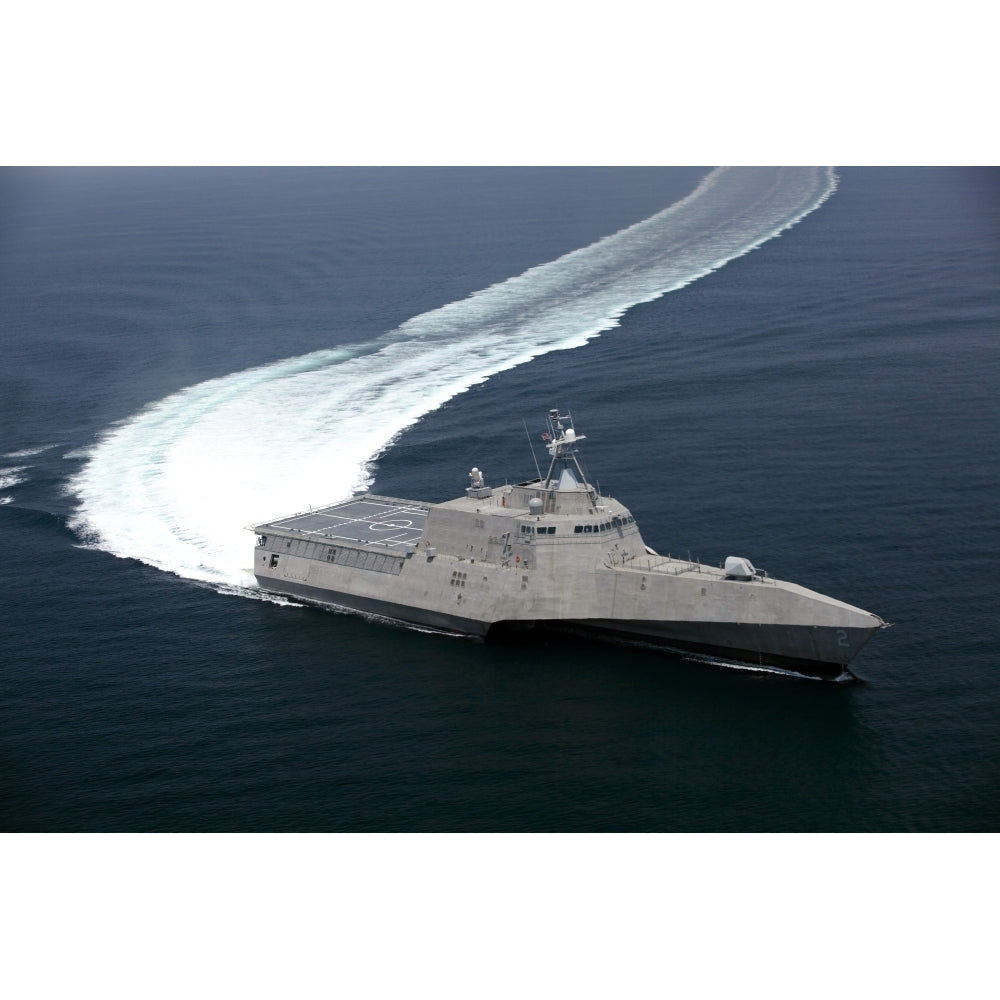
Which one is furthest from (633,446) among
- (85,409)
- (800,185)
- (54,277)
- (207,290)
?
(800,185)

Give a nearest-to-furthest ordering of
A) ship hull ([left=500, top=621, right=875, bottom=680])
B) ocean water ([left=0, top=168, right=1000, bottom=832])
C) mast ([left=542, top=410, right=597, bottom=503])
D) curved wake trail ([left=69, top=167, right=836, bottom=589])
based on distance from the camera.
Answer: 1. ocean water ([left=0, top=168, right=1000, bottom=832])
2. ship hull ([left=500, top=621, right=875, bottom=680])
3. mast ([left=542, top=410, right=597, bottom=503])
4. curved wake trail ([left=69, top=167, right=836, bottom=589])

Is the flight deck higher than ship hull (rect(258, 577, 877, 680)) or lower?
higher

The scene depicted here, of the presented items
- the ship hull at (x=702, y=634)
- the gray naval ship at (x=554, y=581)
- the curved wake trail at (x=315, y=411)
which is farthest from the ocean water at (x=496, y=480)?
the gray naval ship at (x=554, y=581)

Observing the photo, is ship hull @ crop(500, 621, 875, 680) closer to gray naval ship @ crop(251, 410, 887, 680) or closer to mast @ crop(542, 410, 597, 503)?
gray naval ship @ crop(251, 410, 887, 680)

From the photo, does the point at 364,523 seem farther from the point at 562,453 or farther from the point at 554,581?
the point at 554,581

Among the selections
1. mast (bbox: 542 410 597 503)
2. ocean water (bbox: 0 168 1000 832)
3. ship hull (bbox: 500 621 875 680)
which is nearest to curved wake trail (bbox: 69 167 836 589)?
ocean water (bbox: 0 168 1000 832)

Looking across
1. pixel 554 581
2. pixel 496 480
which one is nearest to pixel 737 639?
pixel 554 581

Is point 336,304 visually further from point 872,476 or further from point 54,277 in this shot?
point 872,476
